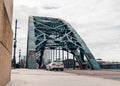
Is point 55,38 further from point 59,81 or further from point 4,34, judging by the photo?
point 4,34

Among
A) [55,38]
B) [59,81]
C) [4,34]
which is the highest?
[55,38]

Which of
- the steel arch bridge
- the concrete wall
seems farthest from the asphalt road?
the steel arch bridge

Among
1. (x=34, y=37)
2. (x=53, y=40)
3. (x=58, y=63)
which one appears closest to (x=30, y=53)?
(x=34, y=37)

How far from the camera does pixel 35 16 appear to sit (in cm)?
9850

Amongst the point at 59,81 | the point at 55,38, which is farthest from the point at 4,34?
the point at 55,38

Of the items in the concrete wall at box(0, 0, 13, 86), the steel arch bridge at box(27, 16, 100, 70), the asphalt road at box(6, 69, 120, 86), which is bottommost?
the asphalt road at box(6, 69, 120, 86)

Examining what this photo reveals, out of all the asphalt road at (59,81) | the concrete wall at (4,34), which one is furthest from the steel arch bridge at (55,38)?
the concrete wall at (4,34)

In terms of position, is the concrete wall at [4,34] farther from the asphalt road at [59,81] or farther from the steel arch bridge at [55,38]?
the steel arch bridge at [55,38]

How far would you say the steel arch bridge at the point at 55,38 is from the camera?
89000 mm

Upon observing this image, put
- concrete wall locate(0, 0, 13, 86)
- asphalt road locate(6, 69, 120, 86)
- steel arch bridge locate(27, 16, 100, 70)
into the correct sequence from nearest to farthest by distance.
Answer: concrete wall locate(0, 0, 13, 86), asphalt road locate(6, 69, 120, 86), steel arch bridge locate(27, 16, 100, 70)

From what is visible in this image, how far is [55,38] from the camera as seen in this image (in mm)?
96812

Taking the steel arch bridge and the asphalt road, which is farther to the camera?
the steel arch bridge

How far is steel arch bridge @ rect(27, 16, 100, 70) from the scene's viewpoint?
89000 millimetres

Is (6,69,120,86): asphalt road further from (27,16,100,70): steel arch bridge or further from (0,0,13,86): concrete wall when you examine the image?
(27,16,100,70): steel arch bridge
